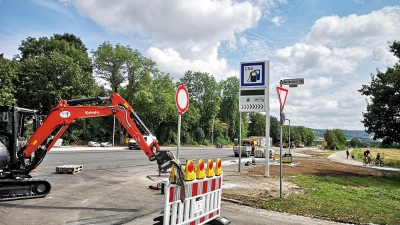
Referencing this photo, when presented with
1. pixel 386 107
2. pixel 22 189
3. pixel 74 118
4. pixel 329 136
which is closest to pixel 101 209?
pixel 22 189

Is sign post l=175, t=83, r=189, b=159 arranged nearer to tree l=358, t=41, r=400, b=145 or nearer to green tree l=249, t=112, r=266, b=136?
tree l=358, t=41, r=400, b=145

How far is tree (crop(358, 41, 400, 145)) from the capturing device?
19.0m

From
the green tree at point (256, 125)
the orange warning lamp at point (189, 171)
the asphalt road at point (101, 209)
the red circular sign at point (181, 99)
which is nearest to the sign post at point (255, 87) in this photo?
the asphalt road at point (101, 209)

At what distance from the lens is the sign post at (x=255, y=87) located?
54.0 feet

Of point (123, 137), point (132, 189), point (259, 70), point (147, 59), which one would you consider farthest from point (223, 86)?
point (132, 189)

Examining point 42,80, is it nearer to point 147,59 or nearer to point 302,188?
point 147,59

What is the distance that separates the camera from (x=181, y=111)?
291 inches

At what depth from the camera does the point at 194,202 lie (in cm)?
571

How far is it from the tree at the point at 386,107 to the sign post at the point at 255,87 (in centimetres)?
846

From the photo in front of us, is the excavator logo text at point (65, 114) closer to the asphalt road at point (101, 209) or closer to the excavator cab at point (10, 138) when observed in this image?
the excavator cab at point (10, 138)

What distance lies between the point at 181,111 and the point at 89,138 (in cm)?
4765

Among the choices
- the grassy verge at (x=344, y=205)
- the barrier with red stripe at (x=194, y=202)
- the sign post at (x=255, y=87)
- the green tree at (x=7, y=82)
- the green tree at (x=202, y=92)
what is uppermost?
the green tree at (x=202, y=92)

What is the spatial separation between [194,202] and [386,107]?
1883 centimetres

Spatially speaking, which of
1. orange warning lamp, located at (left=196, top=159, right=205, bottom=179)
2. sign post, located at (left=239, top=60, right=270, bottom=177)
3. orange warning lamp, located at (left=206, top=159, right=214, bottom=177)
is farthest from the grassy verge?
sign post, located at (left=239, top=60, right=270, bottom=177)
